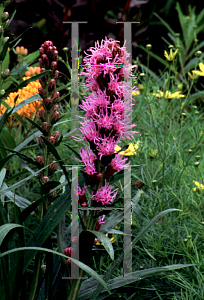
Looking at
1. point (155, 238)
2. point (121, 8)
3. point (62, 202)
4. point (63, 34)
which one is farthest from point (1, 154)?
point (121, 8)

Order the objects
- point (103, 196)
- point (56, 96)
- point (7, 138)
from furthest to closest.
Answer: point (7, 138) < point (56, 96) < point (103, 196)

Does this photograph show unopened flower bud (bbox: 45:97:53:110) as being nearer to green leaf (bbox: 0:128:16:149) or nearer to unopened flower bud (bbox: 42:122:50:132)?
unopened flower bud (bbox: 42:122:50:132)

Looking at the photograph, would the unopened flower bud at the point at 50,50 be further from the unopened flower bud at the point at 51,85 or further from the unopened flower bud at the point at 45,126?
the unopened flower bud at the point at 45,126

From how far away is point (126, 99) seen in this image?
78cm

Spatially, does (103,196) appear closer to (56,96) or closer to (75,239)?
(75,239)

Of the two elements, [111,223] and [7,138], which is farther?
[7,138]

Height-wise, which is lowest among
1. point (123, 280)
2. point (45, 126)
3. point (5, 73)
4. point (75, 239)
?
point (123, 280)

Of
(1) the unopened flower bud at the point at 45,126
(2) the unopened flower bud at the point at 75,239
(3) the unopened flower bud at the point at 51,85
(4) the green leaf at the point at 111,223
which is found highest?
(3) the unopened flower bud at the point at 51,85

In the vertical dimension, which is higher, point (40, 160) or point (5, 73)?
point (5, 73)

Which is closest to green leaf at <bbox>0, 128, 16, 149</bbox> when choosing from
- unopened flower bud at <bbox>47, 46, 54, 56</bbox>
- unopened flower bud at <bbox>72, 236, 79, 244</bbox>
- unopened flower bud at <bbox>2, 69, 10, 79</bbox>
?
unopened flower bud at <bbox>2, 69, 10, 79</bbox>

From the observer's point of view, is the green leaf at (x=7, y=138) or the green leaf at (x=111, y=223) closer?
the green leaf at (x=111, y=223)

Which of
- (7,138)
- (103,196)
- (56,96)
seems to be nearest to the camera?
(103,196)

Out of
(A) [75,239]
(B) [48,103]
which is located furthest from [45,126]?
(A) [75,239]

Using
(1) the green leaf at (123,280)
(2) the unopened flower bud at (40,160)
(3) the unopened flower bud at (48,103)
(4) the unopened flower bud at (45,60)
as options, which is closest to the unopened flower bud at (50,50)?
(4) the unopened flower bud at (45,60)
